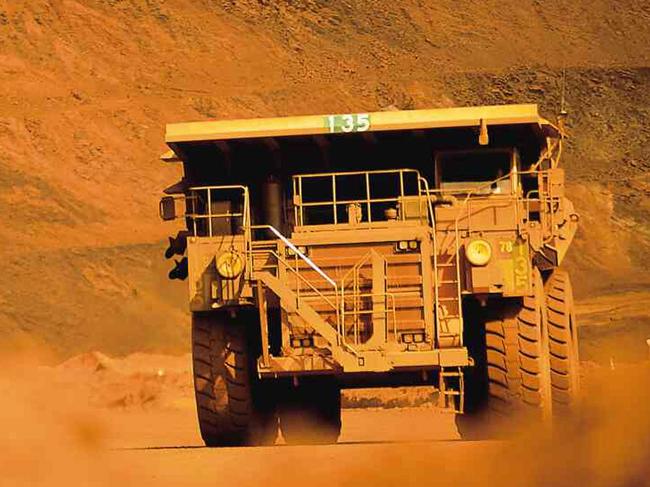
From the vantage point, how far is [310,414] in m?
20.6

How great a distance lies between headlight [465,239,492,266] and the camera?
680 inches

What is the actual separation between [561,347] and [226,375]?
351 cm

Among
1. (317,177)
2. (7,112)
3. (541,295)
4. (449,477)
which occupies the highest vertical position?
(7,112)

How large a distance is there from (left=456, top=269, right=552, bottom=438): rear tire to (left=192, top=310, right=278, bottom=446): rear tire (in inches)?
94.5

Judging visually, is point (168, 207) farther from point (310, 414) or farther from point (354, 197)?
point (310, 414)

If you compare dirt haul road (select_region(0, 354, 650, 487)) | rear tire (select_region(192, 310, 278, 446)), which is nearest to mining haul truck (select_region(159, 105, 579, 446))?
rear tire (select_region(192, 310, 278, 446))

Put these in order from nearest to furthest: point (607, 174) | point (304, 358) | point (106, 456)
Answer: point (106, 456) → point (304, 358) → point (607, 174)

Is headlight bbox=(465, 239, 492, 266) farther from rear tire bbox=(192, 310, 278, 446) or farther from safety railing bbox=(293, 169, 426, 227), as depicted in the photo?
rear tire bbox=(192, 310, 278, 446)

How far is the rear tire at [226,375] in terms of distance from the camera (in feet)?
59.9

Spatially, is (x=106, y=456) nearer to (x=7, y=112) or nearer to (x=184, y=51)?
(x=7, y=112)

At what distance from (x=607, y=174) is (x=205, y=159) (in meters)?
45.4

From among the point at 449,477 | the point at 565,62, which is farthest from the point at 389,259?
the point at 565,62

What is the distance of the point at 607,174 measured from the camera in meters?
63.4

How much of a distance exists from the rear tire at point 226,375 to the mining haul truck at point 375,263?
2 centimetres
